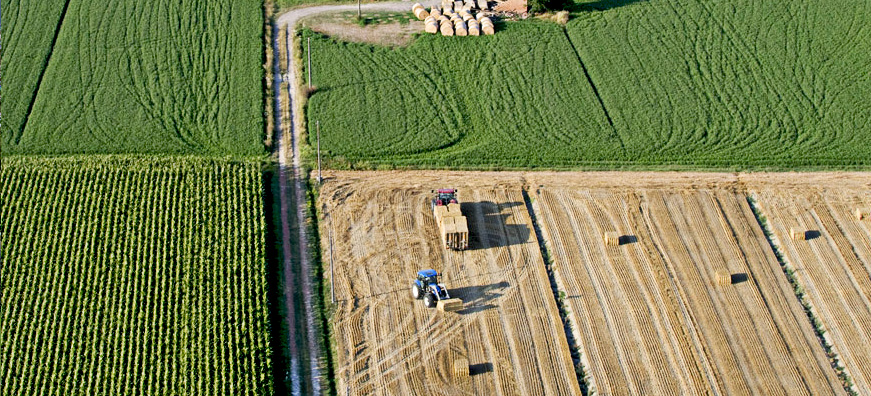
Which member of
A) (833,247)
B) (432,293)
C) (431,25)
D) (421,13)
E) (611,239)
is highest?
(421,13)

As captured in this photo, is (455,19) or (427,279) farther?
(455,19)

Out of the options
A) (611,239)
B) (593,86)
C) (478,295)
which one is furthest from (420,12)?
(478,295)

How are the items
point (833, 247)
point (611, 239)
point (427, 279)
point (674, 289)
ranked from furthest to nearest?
point (833, 247) → point (611, 239) → point (674, 289) → point (427, 279)

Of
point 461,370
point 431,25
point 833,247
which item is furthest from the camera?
point 431,25

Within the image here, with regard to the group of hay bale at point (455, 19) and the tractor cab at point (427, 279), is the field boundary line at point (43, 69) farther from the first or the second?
the tractor cab at point (427, 279)

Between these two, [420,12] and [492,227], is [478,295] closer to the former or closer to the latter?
[492,227]

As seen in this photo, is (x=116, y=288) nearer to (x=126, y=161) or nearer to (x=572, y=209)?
(x=126, y=161)
